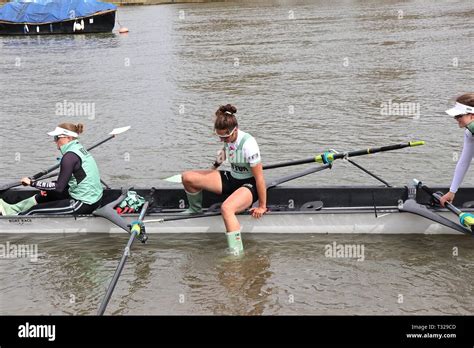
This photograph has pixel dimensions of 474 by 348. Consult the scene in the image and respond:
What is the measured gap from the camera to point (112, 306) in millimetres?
6844

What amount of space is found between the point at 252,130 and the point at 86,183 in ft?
21.7

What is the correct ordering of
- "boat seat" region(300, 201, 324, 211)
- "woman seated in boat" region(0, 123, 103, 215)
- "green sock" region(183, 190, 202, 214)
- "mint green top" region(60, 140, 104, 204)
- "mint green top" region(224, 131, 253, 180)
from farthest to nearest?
"boat seat" region(300, 201, 324, 211) → "green sock" region(183, 190, 202, 214) → "mint green top" region(60, 140, 104, 204) → "woman seated in boat" region(0, 123, 103, 215) → "mint green top" region(224, 131, 253, 180)

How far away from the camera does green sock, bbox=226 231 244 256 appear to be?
744 cm

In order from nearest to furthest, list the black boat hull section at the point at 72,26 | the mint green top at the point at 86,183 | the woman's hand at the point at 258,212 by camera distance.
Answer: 1. the woman's hand at the point at 258,212
2. the mint green top at the point at 86,183
3. the black boat hull section at the point at 72,26

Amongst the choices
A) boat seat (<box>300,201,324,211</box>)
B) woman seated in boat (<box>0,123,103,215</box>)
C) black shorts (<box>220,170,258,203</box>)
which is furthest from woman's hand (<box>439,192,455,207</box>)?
woman seated in boat (<box>0,123,103,215</box>)

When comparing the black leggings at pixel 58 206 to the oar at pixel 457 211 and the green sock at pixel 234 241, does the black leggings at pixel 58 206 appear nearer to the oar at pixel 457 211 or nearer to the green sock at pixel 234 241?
the green sock at pixel 234 241

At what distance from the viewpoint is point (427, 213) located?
7547 mm

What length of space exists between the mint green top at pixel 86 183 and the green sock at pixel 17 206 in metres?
0.76

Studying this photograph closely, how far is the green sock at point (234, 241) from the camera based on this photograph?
7441 mm

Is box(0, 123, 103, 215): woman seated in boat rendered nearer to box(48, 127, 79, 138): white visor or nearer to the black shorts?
box(48, 127, 79, 138): white visor

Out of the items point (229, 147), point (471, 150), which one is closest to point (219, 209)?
point (229, 147)

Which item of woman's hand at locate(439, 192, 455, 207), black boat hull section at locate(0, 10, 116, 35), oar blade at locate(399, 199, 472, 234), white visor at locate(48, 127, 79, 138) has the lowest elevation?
oar blade at locate(399, 199, 472, 234)

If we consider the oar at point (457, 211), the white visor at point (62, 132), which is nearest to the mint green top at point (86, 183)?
the white visor at point (62, 132)

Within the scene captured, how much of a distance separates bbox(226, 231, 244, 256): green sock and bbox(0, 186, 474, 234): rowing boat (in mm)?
482
